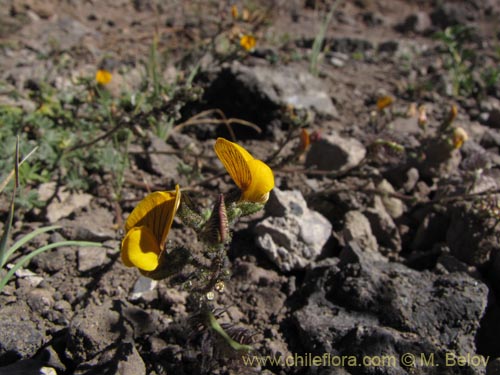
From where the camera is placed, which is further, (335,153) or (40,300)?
(335,153)

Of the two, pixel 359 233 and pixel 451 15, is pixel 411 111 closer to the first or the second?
pixel 359 233

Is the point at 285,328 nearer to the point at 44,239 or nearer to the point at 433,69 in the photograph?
the point at 44,239

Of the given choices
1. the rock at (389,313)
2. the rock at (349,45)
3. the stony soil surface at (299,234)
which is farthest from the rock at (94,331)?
the rock at (349,45)

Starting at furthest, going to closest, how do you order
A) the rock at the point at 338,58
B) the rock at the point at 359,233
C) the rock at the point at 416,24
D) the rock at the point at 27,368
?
the rock at the point at 416,24 → the rock at the point at 338,58 → the rock at the point at 359,233 → the rock at the point at 27,368

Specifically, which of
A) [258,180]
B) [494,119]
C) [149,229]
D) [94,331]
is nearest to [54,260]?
[94,331]

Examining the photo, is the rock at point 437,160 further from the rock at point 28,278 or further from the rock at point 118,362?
the rock at point 28,278

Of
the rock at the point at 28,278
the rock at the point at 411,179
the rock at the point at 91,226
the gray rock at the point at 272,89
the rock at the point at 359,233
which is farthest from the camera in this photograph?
the gray rock at the point at 272,89

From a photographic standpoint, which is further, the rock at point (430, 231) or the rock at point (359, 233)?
the rock at point (430, 231)

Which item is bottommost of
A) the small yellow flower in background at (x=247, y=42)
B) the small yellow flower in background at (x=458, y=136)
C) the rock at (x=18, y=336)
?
the rock at (x=18, y=336)

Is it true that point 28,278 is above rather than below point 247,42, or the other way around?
below
